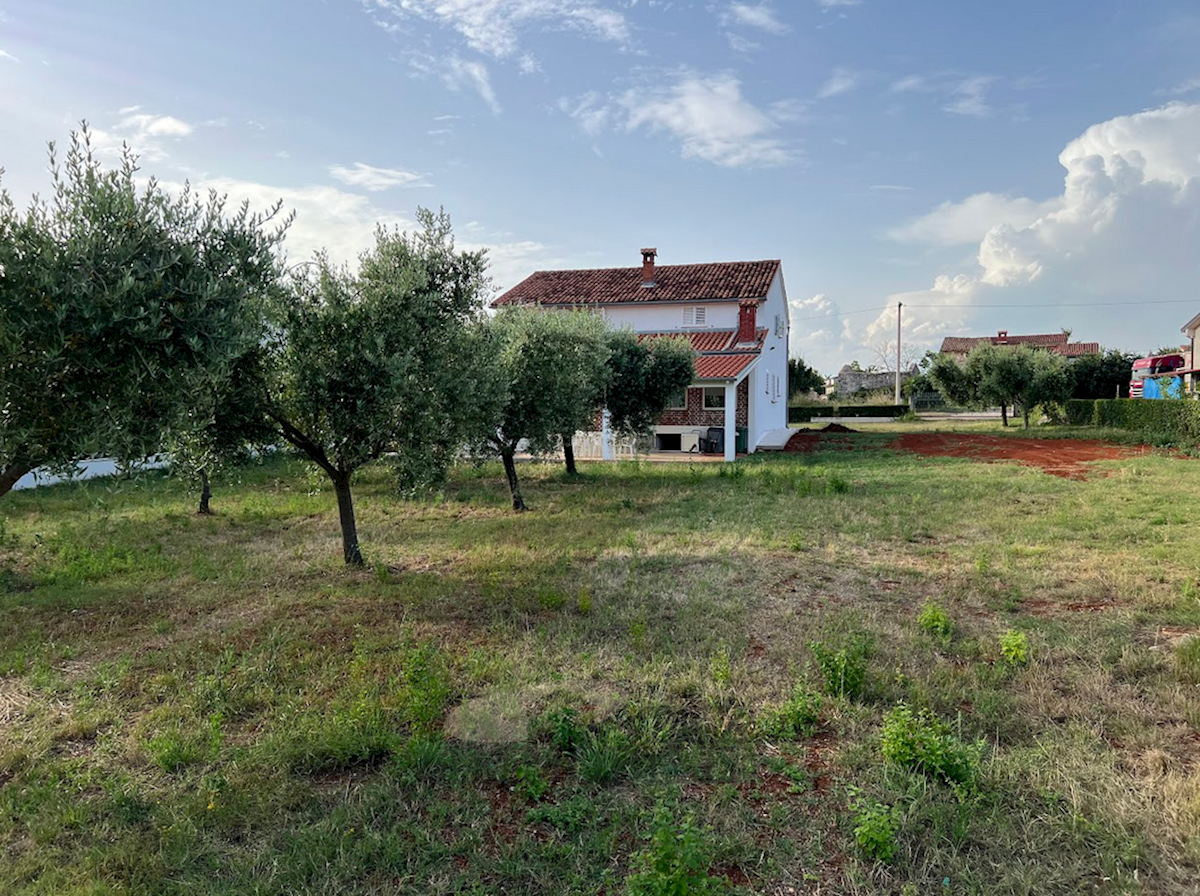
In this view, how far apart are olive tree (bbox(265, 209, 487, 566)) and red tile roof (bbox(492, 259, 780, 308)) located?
21.2 metres

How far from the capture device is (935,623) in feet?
20.8

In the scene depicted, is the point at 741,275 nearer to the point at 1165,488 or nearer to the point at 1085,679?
the point at 1165,488

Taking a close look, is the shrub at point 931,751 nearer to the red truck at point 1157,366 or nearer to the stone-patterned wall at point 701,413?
the stone-patterned wall at point 701,413

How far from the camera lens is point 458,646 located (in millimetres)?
6254

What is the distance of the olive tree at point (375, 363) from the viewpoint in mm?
8000

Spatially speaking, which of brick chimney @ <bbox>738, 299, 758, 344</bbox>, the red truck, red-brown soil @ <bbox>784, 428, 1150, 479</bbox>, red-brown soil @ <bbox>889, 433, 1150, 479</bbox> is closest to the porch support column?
red-brown soil @ <bbox>784, 428, 1150, 479</bbox>

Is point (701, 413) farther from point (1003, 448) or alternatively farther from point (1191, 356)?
point (1191, 356)

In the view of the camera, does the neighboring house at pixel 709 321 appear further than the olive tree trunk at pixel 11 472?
Yes

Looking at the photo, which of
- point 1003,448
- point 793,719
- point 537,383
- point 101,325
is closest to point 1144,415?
point 1003,448

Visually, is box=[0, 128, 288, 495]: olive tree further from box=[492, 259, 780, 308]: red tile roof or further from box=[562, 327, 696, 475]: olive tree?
box=[492, 259, 780, 308]: red tile roof

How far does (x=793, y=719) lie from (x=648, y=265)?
29027mm

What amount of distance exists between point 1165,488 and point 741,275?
19.6 meters

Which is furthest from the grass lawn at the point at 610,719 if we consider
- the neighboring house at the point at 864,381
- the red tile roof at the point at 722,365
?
the neighboring house at the point at 864,381

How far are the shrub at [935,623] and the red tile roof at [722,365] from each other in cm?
1732
